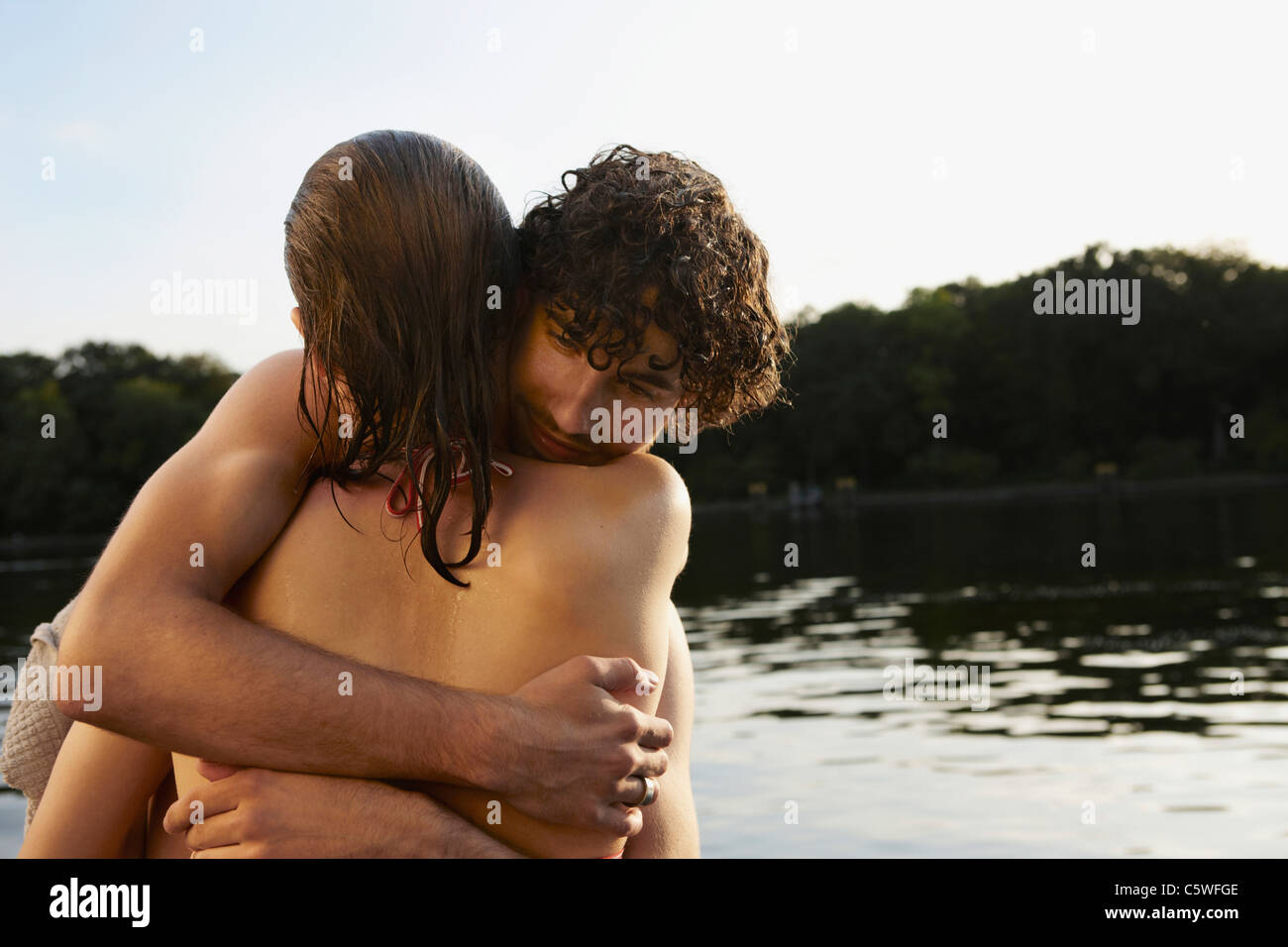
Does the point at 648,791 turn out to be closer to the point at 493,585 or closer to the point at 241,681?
the point at 493,585

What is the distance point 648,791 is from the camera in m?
2.12

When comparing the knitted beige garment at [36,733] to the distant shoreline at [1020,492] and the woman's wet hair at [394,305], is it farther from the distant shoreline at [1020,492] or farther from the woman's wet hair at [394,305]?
the distant shoreline at [1020,492]

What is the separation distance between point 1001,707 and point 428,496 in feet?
41.8

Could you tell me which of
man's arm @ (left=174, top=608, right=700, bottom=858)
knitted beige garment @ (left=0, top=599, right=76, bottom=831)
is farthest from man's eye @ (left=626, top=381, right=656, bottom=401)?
knitted beige garment @ (left=0, top=599, right=76, bottom=831)

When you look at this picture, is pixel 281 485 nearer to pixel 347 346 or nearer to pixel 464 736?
pixel 347 346

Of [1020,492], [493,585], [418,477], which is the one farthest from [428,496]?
[1020,492]

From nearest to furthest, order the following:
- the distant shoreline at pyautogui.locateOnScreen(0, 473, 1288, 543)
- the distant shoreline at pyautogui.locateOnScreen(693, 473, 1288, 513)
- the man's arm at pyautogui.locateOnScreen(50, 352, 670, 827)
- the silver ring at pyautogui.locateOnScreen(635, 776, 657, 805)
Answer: the man's arm at pyautogui.locateOnScreen(50, 352, 670, 827)
the silver ring at pyautogui.locateOnScreen(635, 776, 657, 805)
the distant shoreline at pyautogui.locateOnScreen(693, 473, 1288, 513)
the distant shoreline at pyautogui.locateOnScreen(0, 473, 1288, 543)

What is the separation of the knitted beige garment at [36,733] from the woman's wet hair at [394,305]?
97cm

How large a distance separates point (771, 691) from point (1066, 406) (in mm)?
72492

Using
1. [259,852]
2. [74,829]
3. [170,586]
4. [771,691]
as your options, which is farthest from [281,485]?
[771,691]

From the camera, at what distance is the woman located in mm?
1954

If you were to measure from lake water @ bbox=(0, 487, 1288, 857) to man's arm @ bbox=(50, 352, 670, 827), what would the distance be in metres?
6.93

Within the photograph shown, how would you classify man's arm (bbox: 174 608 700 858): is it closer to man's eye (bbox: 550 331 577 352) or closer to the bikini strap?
the bikini strap

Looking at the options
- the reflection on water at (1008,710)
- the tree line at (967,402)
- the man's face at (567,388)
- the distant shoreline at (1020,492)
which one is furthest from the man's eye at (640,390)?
the tree line at (967,402)
